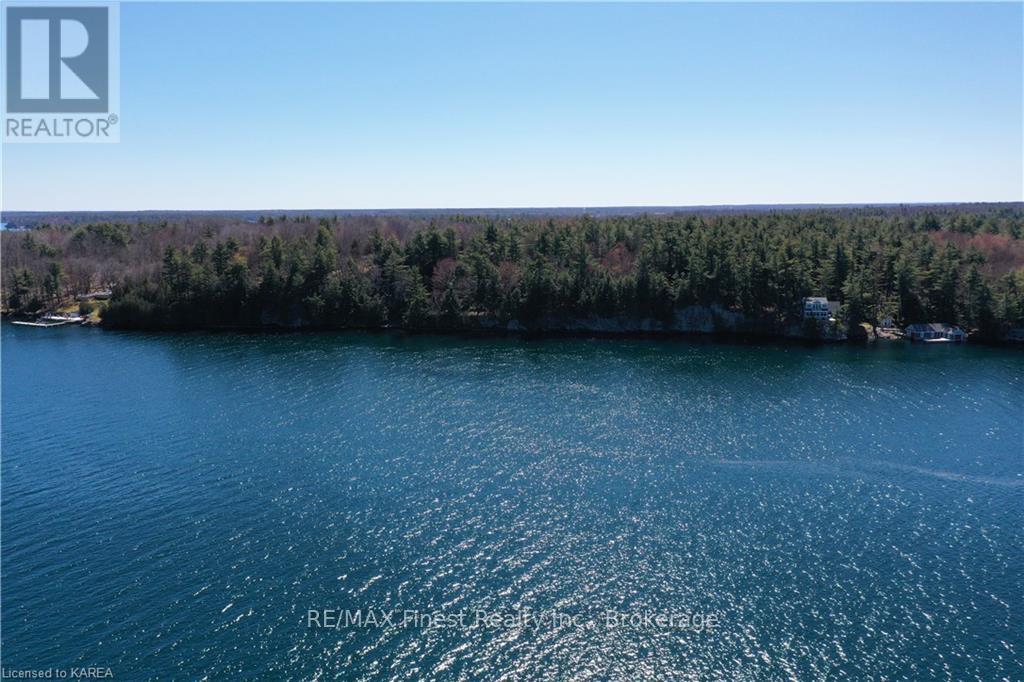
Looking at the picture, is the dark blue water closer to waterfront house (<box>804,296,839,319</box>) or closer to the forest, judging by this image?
waterfront house (<box>804,296,839,319</box>)

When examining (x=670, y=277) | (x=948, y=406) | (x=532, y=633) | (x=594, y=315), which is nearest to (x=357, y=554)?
(x=532, y=633)

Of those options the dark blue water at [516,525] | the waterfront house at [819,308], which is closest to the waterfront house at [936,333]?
the waterfront house at [819,308]

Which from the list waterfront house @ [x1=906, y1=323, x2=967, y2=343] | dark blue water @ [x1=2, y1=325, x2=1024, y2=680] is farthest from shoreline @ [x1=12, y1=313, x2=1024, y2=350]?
dark blue water @ [x1=2, y1=325, x2=1024, y2=680]

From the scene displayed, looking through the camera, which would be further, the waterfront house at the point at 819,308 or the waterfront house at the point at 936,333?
the waterfront house at the point at 819,308

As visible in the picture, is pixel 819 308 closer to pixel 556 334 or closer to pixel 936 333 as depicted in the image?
pixel 936 333

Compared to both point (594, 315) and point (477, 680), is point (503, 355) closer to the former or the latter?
point (594, 315)

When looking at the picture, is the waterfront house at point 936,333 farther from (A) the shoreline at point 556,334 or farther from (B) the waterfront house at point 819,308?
(B) the waterfront house at point 819,308
